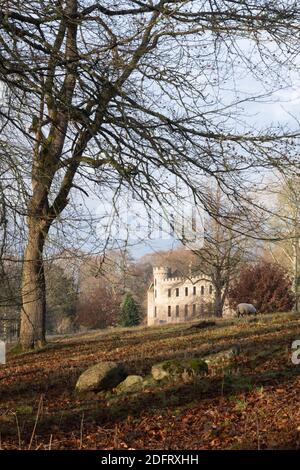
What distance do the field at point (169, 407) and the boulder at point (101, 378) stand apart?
0.57ft

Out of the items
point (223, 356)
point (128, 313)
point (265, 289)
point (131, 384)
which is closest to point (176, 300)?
point (128, 313)

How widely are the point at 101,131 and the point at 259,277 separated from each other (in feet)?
69.2

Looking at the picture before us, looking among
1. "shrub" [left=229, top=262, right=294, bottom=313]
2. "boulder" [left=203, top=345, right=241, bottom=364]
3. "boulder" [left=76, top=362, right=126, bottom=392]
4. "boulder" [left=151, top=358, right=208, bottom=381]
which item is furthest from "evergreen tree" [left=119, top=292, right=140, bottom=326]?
"boulder" [left=151, top=358, right=208, bottom=381]

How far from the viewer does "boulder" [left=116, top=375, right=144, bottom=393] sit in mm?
7379

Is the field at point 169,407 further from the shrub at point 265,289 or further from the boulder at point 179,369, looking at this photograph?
the shrub at point 265,289

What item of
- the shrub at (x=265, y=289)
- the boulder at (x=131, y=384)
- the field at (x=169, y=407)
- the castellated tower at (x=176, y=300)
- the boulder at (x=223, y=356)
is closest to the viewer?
the field at (x=169, y=407)

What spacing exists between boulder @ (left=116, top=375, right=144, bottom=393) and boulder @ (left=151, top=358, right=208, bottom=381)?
0.24m

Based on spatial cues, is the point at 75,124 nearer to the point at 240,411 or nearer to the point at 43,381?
the point at 240,411

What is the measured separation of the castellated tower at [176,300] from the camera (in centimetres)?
3906

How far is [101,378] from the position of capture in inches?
302

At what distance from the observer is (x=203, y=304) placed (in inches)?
1551

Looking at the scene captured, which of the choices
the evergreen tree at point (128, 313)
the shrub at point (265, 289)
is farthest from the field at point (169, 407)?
the evergreen tree at point (128, 313)
